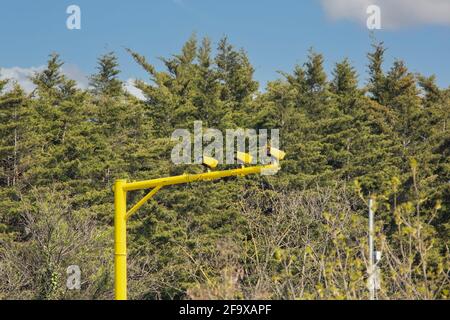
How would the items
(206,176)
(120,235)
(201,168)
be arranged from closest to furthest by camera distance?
(206,176) → (120,235) → (201,168)

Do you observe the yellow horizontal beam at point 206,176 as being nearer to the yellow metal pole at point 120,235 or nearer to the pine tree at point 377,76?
the yellow metal pole at point 120,235

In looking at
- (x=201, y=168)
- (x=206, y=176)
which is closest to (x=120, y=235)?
(x=206, y=176)

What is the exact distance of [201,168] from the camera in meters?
40.5

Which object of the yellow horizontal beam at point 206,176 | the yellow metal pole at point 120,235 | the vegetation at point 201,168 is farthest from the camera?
the vegetation at point 201,168

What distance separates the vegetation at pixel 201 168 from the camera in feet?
116

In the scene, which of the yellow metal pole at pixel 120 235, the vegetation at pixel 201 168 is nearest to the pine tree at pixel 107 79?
the vegetation at pixel 201 168

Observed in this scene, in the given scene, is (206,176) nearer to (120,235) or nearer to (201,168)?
(120,235)

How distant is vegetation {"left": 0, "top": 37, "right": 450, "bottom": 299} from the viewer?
35.3 m

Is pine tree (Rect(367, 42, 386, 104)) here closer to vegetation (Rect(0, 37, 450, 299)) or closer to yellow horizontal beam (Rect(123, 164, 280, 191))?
vegetation (Rect(0, 37, 450, 299))

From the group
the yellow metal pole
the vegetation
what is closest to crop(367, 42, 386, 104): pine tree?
the vegetation

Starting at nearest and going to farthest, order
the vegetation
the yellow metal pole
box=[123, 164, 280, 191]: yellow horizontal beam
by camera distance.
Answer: box=[123, 164, 280, 191]: yellow horizontal beam → the yellow metal pole → the vegetation
